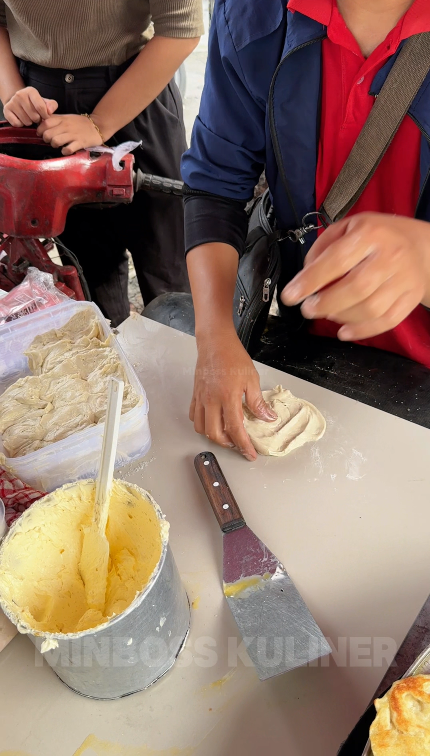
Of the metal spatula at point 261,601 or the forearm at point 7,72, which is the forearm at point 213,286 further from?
the forearm at point 7,72

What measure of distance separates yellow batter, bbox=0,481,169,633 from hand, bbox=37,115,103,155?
3.41 feet

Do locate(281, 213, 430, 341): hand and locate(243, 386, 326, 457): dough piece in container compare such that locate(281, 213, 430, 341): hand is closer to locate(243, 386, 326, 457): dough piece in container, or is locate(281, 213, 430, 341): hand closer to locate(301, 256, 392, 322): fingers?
locate(301, 256, 392, 322): fingers

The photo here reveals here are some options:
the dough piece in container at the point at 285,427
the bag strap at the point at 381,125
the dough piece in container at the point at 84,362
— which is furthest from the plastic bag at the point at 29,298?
the bag strap at the point at 381,125

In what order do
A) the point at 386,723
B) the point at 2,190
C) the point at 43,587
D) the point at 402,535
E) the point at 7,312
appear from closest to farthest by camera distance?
the point at 386,723 < the point at 43,587 < the point at 402,535 < the point at 7,312 < the point at 2,190

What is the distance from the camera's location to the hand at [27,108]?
1.28m

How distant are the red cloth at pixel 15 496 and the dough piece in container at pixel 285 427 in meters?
0.39

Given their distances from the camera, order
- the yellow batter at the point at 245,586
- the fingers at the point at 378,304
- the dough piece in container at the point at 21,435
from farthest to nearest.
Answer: the dough piece in container at the point at 21,435
the yellow batter at the point at 245,586
the fingers at the point at 378,304

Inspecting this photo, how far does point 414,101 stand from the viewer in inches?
33.5

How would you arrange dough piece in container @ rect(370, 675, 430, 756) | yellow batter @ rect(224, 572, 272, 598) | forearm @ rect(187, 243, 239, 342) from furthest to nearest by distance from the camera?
forearm @ rect(187, 243, 239, 342) < yellow batter @ rect(224, 572, 272, 598) < dough piece in container @ rect(370, 675, 430, 756)

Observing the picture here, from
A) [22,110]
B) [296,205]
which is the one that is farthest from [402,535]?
[22,110]

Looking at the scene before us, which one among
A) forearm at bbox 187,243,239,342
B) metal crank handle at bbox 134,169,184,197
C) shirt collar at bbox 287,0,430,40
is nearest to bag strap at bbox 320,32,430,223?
shirt collar at bbox 287,0,430,40

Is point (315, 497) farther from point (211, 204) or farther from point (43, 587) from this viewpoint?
point (211, 204)

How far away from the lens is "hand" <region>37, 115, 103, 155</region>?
1317 millimetres

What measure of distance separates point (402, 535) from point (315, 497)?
15 cm
